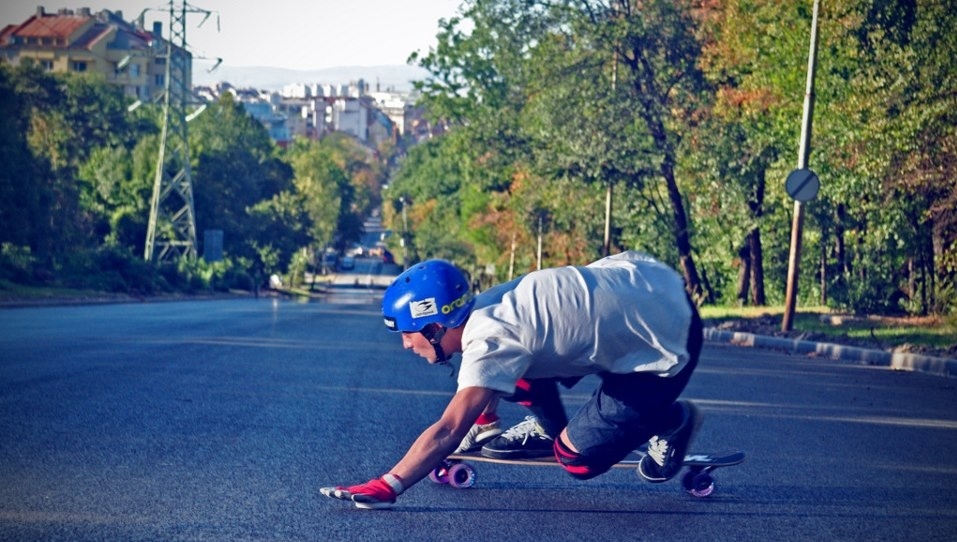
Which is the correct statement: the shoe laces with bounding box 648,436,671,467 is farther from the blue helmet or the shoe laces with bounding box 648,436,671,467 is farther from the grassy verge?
the grassy verge

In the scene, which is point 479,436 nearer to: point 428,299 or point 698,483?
point 698,483

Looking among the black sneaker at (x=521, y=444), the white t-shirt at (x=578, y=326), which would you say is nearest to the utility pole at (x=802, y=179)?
the black sneaker at (x=521, y=444)

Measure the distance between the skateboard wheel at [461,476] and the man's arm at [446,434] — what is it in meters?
1.02

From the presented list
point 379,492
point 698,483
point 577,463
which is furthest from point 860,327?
point 379,492

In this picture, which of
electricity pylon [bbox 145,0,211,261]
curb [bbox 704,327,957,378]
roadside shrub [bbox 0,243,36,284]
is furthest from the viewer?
electricity pylon [bbox 145,0,211,261]

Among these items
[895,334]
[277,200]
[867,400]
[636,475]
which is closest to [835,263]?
[895,334]

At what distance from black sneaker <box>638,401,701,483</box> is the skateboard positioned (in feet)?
0.57

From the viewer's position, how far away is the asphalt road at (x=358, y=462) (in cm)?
562

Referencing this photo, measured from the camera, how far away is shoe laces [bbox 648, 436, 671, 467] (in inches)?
242

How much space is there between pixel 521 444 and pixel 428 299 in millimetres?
1359

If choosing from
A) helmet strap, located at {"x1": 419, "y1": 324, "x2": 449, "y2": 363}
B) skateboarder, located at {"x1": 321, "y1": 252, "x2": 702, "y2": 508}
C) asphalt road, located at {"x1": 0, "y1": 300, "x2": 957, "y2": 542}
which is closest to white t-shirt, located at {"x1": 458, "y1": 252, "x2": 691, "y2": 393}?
skateboarder, located at {"x1": 321, "y1": 252, "x2": 702, "y2": 508}

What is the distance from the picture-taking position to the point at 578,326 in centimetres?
538

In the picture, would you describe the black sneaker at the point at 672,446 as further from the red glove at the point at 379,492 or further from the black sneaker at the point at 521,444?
the red glove at the point at 379,492

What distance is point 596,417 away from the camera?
589 centimetres
